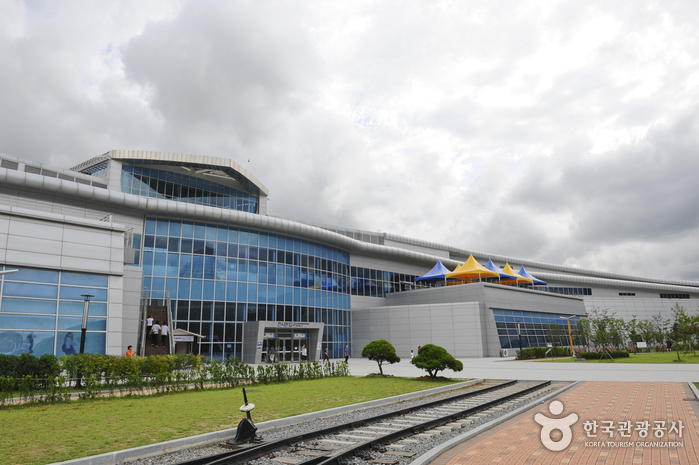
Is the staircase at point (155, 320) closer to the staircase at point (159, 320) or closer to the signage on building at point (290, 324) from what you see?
the staircase at point (159, 320)

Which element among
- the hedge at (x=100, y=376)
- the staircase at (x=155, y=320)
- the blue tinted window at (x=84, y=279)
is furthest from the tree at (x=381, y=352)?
the blue tinted window at (x=84, y=279)

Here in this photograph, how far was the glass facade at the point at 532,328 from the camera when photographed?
4528cm

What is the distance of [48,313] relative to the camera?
22719 millimetres

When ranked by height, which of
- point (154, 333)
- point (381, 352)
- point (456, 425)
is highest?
point (154, 333)

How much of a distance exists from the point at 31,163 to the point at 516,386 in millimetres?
38083

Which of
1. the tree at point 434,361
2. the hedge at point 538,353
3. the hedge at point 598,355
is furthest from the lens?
the hedge at point 538,353

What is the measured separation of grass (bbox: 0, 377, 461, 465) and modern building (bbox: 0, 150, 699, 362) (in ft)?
36.9

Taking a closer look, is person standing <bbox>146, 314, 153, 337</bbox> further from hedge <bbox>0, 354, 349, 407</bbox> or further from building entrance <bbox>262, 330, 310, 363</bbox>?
building entrance <bbox>262, 330, 310, 363</bbox>

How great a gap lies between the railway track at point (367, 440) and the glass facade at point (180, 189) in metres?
35.9

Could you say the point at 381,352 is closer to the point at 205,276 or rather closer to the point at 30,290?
the point at 30,290

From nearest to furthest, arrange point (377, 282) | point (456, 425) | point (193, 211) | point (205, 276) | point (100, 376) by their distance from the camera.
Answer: point (456, 425), point (100, 376), point (193, 211), point (205, 276), point (377, 282)

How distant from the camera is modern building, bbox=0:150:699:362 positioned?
23.6 meters

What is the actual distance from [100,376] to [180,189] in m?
29.1

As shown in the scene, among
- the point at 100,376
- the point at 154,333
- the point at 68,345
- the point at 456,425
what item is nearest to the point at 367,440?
the point at 456,425
